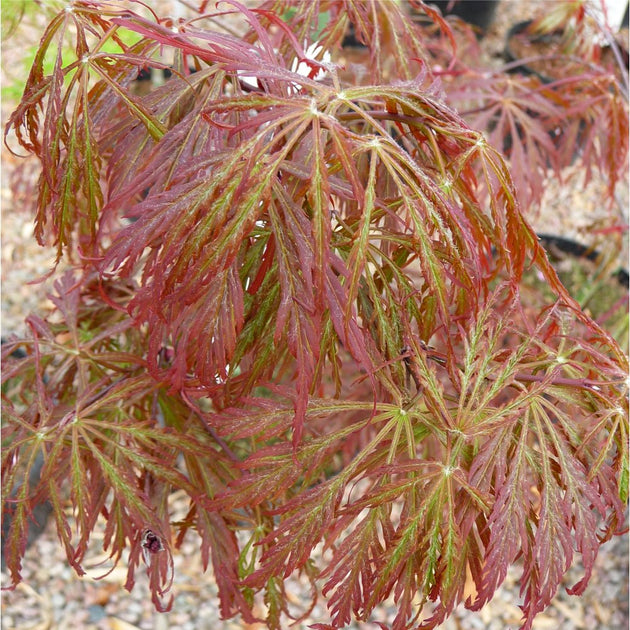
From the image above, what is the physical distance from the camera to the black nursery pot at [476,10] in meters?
2.84

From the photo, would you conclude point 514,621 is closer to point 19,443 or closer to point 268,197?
point 19,443

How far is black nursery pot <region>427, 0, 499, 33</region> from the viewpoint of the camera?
2.84m

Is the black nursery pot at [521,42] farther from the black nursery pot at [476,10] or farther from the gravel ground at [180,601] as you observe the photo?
the gravel ground at [180,601]

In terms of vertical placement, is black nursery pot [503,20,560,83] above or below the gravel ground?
above

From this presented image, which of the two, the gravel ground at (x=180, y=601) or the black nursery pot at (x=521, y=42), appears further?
the black nursery pot at (x=521, y=42)

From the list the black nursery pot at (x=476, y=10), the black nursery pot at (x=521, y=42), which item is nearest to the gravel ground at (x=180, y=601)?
the black nursery pot at (x=521, y=42)

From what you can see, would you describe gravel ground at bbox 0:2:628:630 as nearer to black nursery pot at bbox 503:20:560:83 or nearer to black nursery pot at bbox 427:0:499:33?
black nursery pot at bbox 503:20:560:83

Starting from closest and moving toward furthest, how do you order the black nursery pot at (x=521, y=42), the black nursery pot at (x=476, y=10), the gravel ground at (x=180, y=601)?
the gravel ground at (x=180, y=601)
the black nursery pot at (x=521, y=42)
the black nursery pot at (x=476, y=10)

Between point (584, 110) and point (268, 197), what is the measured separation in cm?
100

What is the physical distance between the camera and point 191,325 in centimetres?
58

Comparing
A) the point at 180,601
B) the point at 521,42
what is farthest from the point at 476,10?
the point at 180,601

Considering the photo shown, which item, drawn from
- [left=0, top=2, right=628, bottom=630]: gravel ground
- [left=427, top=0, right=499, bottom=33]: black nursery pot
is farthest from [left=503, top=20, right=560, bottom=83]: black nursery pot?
[left=0, top=2, right=628, bottom=630]: gravel ground

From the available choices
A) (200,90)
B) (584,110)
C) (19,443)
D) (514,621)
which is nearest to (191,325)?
(200,90)

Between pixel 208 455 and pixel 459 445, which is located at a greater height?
pixel 459 445
